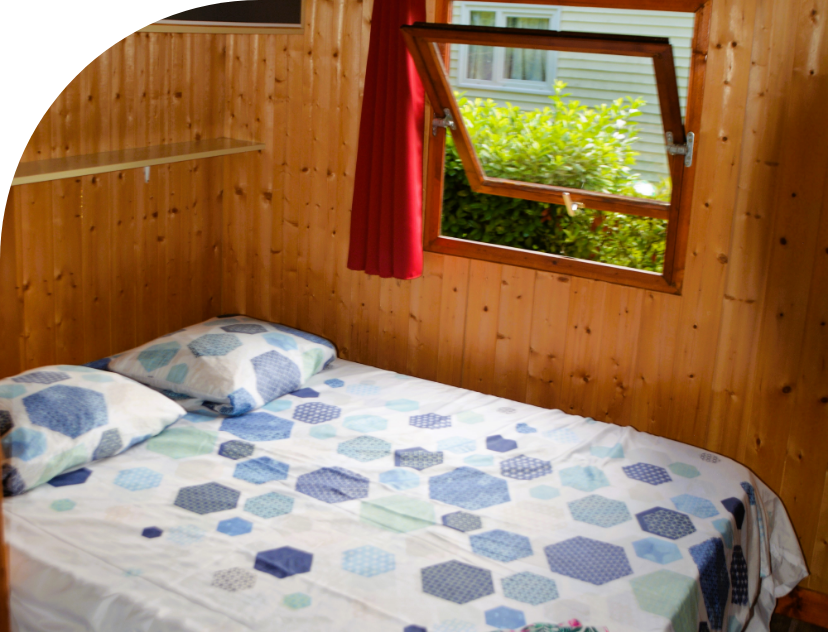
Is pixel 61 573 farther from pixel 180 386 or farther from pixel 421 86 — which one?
pixel 421 86

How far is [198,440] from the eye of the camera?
239 cm

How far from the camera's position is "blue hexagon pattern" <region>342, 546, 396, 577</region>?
179cm

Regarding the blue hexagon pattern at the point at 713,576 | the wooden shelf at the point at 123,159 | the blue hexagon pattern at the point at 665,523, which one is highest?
the wooden shelf at the point at 123,159

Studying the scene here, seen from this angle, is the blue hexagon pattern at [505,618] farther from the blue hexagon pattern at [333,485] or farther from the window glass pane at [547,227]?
the window glass pane at [547,227]

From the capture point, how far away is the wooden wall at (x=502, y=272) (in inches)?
93.8

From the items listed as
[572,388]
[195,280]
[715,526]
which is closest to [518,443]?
[572,388]

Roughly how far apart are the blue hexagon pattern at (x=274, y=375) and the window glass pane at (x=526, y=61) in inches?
47.8

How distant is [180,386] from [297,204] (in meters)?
1.00

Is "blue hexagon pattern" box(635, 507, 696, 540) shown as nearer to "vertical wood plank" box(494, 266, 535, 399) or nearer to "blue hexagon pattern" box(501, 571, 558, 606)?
"blue hexagon pattern" box(501, 571, 558, 606)

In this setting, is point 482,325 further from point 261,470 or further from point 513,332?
point 261,470

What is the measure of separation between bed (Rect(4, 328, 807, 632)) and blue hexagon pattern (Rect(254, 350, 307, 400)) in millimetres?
57

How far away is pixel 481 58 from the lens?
2.66 m

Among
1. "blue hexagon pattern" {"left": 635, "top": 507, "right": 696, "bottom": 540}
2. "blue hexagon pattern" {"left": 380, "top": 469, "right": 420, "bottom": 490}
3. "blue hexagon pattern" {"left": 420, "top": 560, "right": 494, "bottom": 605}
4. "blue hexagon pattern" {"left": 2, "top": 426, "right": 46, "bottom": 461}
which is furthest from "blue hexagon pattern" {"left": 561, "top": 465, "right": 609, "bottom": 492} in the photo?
"blue hexagon pattern" {"left": 2, "top": 426, "right": 46, "bottom": 461}

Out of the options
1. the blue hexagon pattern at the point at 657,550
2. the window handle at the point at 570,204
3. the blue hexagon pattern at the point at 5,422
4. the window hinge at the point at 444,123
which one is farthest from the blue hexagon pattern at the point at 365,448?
the window hinge at the point at 444,123
